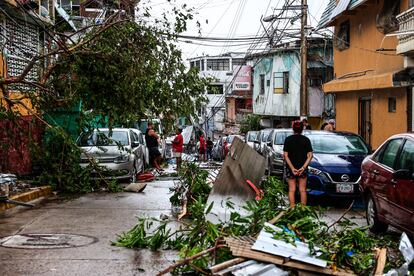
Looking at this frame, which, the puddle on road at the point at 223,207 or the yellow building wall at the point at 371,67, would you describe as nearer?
the puddle on road at the point at 223,207

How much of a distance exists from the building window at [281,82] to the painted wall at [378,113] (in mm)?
15517

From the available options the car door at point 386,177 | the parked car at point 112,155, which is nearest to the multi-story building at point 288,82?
the parked car at point 112,155

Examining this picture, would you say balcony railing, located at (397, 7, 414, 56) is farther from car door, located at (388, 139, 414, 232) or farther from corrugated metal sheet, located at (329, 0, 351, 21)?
car door, located at (388, 139, 414, 232)

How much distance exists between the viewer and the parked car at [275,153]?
18109 mm

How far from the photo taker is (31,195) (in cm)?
1434

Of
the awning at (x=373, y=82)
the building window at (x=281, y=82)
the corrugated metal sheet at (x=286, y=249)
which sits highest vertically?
the building window at (x=281, y=82)

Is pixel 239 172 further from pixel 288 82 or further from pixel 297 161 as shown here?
pixel 288 82

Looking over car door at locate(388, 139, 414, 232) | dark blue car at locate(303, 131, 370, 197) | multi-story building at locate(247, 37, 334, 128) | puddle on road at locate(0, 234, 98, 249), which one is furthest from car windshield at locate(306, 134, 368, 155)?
multi-story building at locate(247, 37, 334, 128)

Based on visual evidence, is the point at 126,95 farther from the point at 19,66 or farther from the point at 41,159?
the point at 19,66

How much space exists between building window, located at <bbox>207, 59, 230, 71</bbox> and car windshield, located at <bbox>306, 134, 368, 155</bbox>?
61.9 m

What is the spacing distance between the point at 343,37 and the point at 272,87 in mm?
19148

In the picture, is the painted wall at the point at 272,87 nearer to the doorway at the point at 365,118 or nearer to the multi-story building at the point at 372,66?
the multi-story building at the point at 372,66

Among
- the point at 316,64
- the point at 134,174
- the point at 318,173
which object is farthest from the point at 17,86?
the point at 316,64

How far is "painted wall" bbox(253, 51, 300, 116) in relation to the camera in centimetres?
4194
